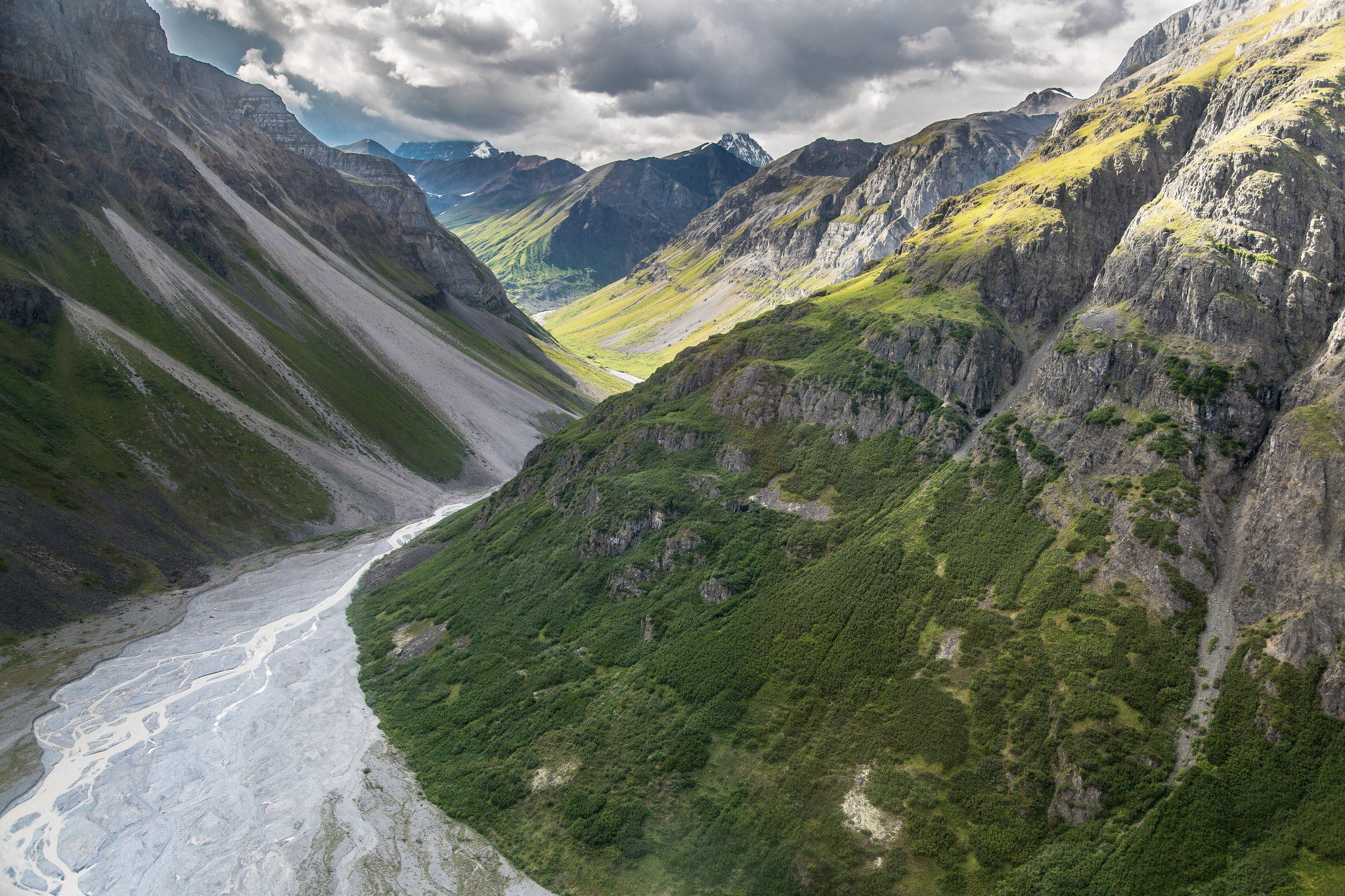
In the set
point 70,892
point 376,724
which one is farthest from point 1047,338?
point 70,892

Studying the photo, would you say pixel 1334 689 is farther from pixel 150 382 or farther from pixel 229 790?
pixel 150 382

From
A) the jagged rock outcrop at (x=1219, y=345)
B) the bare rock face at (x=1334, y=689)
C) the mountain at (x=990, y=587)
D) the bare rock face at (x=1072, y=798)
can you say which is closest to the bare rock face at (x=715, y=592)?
the mountain at (x=990, y=587)

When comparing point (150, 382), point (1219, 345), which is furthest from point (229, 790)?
point (1219, 345)

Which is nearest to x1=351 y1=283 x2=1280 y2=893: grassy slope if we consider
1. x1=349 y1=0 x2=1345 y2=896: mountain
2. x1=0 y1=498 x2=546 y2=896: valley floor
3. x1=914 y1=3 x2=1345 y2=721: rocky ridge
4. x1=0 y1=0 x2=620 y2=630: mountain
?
x1=349 y1=0 x2=1345 y2=896: mountain

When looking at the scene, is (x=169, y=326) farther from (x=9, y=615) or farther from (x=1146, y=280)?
(x=1146, y=280)

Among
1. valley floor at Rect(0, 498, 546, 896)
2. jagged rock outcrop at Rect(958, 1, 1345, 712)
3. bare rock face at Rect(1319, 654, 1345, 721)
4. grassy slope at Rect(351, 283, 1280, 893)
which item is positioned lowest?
valley floor at Rect(0, 498, 546, 896)

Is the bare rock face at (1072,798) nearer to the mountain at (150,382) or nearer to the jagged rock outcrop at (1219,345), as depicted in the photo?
the jagged rock outcrop at (1219,345)

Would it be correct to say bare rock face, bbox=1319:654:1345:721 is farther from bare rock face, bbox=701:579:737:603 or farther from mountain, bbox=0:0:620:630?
mountain, bbox=0:0:620:630

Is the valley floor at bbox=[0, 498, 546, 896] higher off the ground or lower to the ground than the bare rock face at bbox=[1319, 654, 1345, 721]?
lower
